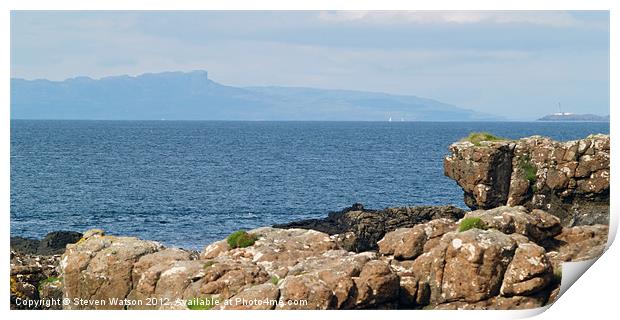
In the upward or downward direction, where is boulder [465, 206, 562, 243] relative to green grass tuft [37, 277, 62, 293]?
upward

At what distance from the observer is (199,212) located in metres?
76.5

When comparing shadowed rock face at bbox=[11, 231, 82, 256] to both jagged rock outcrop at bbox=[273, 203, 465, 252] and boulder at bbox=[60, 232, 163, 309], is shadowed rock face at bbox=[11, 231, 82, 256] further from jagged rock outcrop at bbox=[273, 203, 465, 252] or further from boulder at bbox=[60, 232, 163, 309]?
boulder at bbox=[60, 232, 163, 309]

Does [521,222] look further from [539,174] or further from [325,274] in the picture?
[539,174]

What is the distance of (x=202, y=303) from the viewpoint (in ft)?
89.9

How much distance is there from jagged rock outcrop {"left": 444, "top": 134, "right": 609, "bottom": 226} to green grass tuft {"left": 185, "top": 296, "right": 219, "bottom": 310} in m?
19.4

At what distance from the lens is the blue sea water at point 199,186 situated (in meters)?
72.2

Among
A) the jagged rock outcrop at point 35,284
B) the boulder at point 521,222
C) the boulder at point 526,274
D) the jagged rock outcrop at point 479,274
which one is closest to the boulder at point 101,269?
the jagged rock outcrop at point 35,284

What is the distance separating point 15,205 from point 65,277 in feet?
172

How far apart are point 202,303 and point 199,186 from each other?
71.7m

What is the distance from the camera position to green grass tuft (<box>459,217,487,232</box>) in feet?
103

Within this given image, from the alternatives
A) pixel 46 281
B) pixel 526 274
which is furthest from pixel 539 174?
pixel 46 281

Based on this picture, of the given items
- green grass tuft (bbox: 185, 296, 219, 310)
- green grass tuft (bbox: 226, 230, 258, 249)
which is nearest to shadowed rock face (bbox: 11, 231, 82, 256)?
green grass tuft (bbox: 226, 230, 258, 249)

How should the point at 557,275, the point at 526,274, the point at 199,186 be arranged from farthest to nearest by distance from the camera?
the point at 199,186
the point at 557,275
the point at 526,274

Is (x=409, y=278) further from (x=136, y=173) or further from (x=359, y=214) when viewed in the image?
(x=136, y=173)
